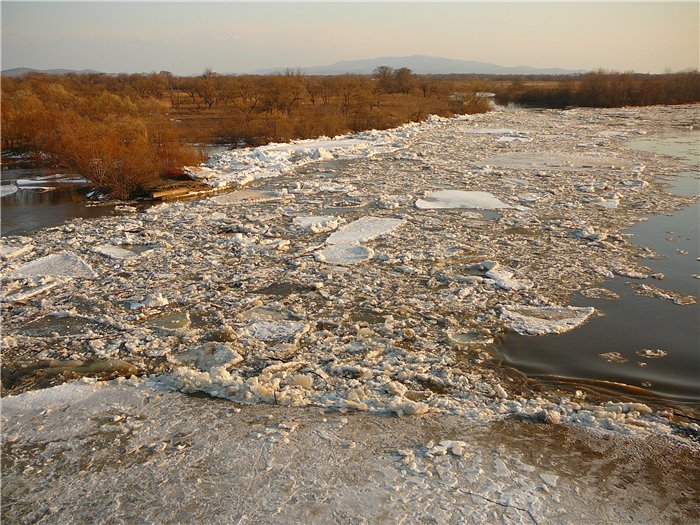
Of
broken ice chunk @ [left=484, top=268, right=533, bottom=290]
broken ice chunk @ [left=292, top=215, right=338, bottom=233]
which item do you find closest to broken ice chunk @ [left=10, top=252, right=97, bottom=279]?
broken ice chunk @ [left=292, top=215, right=338, bottom=233]

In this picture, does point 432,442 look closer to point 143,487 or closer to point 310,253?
point 143,487

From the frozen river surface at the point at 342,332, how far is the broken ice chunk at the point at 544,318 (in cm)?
3

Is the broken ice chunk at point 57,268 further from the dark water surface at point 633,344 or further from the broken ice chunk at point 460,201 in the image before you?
the broken ice chunk at point 460,201

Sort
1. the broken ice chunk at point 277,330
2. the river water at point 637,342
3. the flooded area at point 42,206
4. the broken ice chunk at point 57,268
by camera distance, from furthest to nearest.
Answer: the flooded area at point 42,206 → the broken ice chunk at point 57,268 → the broken ice chunk at point 277,330 → the river water at point 637,342

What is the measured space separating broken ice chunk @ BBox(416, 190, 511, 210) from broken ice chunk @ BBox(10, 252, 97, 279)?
6.71 meters

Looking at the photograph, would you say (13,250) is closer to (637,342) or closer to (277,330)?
(277,330)

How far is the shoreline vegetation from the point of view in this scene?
13.4m

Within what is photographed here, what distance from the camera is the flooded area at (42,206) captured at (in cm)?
1048

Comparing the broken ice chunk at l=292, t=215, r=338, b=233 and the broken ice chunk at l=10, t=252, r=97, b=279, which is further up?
the broken ice chunk at l=292, t=215, r=338, b=233

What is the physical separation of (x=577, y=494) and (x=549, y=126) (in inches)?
1102

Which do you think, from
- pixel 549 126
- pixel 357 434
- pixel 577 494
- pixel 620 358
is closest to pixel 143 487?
pixel 357 434

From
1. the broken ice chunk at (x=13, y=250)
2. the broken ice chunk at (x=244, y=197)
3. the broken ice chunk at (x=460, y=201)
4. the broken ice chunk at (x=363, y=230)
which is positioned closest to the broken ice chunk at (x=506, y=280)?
the broken ice chunk at (x=363, y=230)

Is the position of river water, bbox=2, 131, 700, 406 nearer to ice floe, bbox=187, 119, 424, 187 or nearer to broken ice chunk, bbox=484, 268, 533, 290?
broken ice chunk, bbox=484, 268, 533, 290

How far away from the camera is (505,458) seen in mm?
3799
